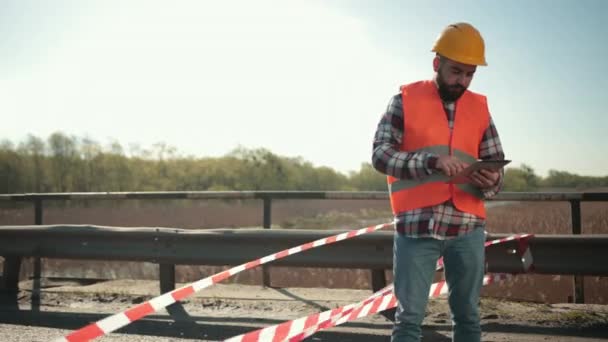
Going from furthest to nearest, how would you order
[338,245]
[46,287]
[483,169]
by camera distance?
1. [46,287]
2. [338,245]
3. [483,169]

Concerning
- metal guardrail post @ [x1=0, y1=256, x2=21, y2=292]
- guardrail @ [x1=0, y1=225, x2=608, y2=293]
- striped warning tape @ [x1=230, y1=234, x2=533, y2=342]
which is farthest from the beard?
metal guardrail post @ [x1=0, y1=256, x2=21, y2=292]

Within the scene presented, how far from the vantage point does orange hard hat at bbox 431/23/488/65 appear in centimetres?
291

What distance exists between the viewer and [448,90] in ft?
10.00

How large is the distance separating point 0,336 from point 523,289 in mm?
4677

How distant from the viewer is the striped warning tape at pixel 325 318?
3.56 metres

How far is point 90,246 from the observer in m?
6.14

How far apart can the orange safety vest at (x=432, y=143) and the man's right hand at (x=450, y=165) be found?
0.51ft

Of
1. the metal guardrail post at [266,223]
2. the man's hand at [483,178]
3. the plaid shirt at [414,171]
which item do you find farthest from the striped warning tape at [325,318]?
the metal guardrail post at [266,223]

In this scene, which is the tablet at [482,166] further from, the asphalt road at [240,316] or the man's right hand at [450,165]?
the asphalt road at [240,316]

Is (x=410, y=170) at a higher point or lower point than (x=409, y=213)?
higher

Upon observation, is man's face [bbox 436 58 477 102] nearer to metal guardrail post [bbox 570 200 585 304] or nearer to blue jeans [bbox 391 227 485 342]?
blue jeans [bbox 391 227 485 342]

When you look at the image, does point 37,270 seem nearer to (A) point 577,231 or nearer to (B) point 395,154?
(B) point 395,154

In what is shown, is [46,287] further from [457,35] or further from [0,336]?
→ [457,35]

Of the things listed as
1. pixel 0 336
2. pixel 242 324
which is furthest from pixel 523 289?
pixel 0 336
